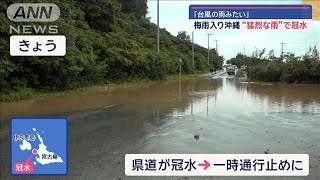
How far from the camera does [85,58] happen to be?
781 inches

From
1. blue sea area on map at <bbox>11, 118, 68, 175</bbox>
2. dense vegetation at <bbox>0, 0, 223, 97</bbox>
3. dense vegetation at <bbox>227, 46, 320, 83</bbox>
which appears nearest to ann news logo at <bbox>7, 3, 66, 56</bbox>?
blue sea area on map at <bbox>11, 118, 68, 175</bbox>

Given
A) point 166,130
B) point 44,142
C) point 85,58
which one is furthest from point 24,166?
point 85,58

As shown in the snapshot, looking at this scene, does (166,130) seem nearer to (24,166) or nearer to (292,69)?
(24,166)

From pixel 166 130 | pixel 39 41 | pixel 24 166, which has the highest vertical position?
pixel 39 41

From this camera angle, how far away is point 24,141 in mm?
4156

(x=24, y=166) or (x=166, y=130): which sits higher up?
(x=24, y=166)

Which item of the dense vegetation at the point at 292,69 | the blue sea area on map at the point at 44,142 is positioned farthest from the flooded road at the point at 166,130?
the dense vegetation at the point at 292,69

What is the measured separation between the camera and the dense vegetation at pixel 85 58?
1477cm

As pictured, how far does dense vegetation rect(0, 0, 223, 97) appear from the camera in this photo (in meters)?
14.8

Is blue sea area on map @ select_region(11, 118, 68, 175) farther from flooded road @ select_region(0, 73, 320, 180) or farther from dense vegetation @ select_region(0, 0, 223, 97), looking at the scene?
dense vegetation @ select_region(0, 0, 223, 97)

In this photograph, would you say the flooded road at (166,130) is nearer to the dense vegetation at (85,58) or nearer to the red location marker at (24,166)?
the red location marker at (24,166)

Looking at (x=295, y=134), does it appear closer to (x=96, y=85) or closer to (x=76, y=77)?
(x=76, y=77)

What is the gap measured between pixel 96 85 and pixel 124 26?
15.5m

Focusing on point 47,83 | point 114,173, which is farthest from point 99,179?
point 47,83
